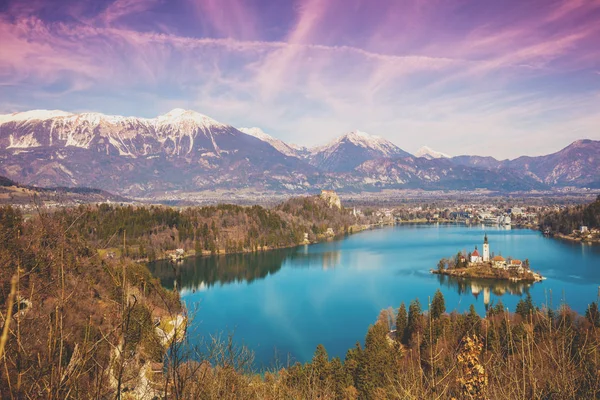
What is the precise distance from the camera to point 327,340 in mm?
14094

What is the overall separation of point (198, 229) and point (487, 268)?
72.3 ft

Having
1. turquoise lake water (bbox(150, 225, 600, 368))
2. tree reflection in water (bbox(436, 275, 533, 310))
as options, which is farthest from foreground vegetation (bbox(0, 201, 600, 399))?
tree reflection in water (bbox(436, 275, 533, 310))

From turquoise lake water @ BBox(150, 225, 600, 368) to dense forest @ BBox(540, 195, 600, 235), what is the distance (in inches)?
195

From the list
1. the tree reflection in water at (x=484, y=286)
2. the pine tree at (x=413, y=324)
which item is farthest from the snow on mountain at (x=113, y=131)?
the pine tree at (x=413, y=324)

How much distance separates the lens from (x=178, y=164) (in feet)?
500

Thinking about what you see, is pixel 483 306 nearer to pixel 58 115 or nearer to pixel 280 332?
pixel 280 332

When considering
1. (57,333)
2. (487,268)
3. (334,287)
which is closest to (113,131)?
(334,287)

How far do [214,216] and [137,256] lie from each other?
10683mm

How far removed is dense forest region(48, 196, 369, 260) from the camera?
98.7 ft

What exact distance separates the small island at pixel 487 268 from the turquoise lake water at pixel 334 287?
2.98 feet

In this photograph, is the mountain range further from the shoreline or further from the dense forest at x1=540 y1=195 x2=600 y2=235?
the shoreline

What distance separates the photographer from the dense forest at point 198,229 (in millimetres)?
30094

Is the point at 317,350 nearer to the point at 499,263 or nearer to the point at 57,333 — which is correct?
the point at 57,333

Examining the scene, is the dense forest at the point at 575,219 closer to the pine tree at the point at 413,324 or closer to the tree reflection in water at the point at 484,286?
the tree reflection in water at the point at 484,286
